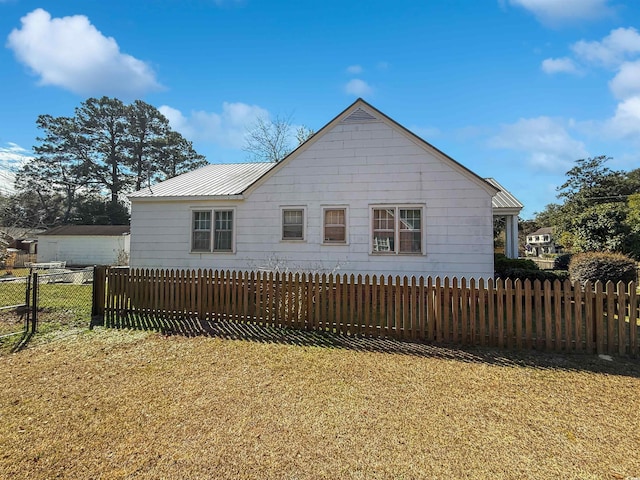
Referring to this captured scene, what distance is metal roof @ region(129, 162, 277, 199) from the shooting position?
12149 mm

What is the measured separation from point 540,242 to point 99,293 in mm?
83240

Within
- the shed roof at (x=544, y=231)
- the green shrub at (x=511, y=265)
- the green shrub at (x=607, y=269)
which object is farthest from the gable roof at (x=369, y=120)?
the shed roof at (x=544, y=231)

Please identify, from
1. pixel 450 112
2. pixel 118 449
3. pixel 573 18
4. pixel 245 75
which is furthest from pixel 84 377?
pixel 450 112

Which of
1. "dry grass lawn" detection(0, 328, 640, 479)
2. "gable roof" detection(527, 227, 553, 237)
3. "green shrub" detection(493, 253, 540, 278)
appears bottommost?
"dry grass lawn" detection(0, 328, 640, 479)

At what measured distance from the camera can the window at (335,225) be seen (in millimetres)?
10875

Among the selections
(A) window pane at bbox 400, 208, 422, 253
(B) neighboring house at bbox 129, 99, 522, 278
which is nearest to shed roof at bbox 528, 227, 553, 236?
(B) neighboring house at bbox 129, 99, 522, 278

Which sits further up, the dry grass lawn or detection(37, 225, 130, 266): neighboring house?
detection(37, 225, 130, 266): neighboring house

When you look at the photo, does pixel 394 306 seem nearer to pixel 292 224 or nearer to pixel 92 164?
pixel 292 224

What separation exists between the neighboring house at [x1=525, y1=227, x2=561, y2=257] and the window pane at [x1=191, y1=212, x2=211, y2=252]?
233 ft

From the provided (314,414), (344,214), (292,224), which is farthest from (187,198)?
(314,414)

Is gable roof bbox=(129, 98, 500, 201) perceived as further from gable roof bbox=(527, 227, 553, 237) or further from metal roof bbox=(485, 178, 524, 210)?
gable roof bbox=(527, 227, 553, 237)

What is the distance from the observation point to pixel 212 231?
11.9 meters

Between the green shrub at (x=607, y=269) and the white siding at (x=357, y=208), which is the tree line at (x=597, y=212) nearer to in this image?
the green shrub at (x=607, y=269)

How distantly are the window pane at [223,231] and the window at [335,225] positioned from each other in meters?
3.72
